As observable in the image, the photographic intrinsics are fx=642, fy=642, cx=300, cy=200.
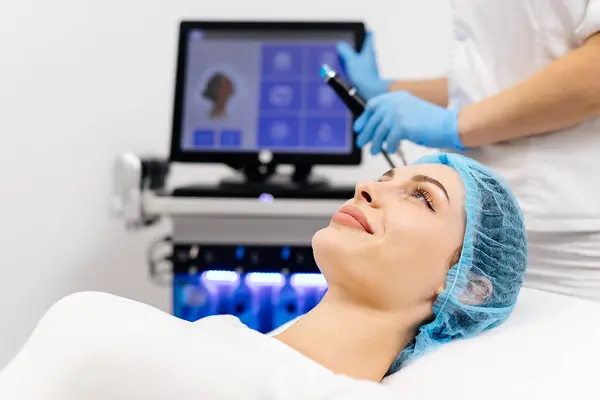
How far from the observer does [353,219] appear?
38.0 inches

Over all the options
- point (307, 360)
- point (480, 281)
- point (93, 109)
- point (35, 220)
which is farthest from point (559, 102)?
point (35, 220)

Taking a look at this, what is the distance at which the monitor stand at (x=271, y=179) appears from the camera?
1.66 m

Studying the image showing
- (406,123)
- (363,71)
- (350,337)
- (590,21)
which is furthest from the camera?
(363,71)

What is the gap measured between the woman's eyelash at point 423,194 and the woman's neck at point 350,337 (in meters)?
0.17

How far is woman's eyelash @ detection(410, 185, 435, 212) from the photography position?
0.98 meters

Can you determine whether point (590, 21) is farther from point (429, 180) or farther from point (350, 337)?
point (350, 337)

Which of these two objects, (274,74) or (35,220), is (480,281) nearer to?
(274,74)

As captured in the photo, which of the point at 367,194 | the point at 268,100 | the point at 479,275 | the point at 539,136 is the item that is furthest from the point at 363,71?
the point at 479,275

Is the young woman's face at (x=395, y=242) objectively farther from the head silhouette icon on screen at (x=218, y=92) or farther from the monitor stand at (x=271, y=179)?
the head silhouette icon on screen at (x=218, y=92)

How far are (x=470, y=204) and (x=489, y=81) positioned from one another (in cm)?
37

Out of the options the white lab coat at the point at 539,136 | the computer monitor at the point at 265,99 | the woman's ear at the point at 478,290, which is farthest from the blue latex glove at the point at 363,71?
the woman's ear at the point at 478,290

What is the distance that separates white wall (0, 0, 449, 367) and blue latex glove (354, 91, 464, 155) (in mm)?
756

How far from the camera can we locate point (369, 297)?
0.94m

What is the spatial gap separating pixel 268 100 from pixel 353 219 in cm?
87
